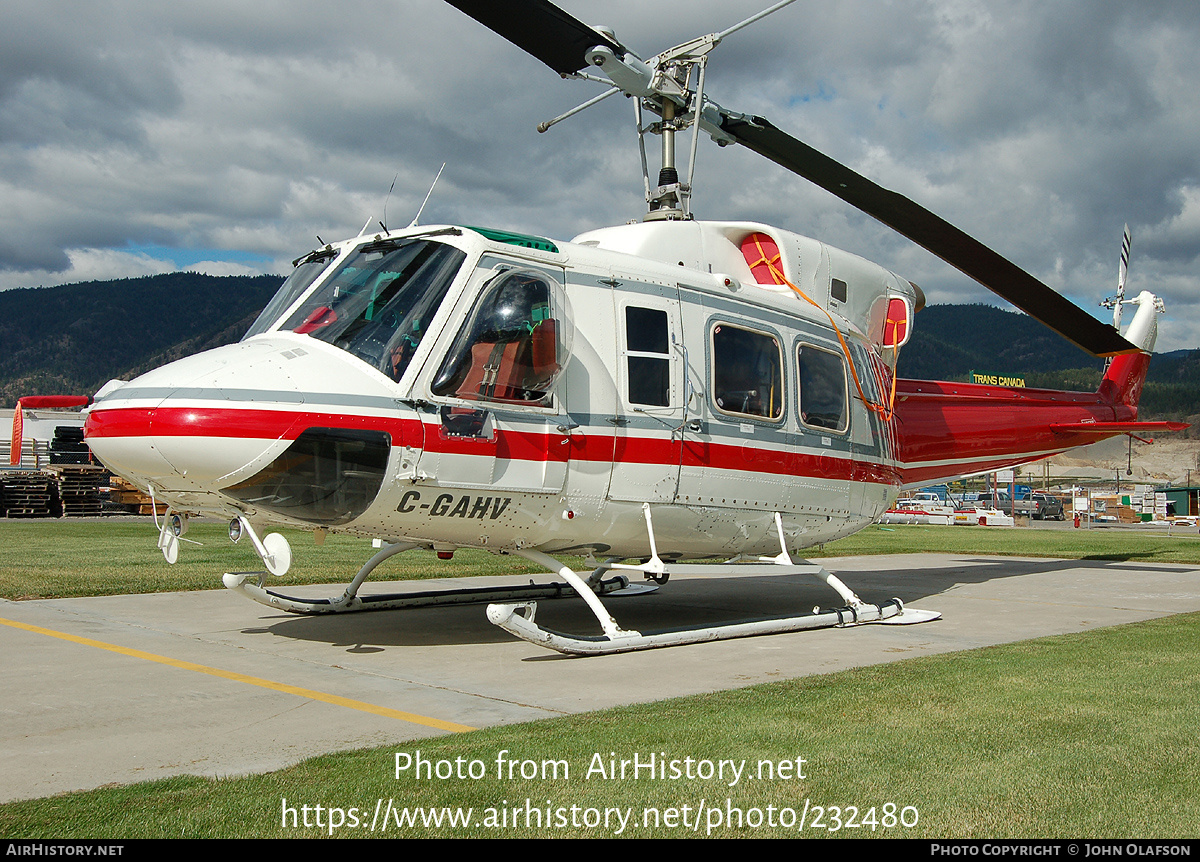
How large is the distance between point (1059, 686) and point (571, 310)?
457 centimetres

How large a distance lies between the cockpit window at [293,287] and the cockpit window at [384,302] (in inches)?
10.9

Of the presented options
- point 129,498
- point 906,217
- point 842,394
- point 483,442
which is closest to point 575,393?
point 483,442

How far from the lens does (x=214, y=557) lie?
1638 centimetres

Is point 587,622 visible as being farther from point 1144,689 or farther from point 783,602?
point 1144,689

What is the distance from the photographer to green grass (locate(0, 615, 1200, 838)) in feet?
11.5

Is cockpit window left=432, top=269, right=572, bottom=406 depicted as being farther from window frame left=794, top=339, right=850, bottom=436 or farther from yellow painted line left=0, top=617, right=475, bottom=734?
window frame left=794, top=339, right=850, bottom=436

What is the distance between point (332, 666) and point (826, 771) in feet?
13.6

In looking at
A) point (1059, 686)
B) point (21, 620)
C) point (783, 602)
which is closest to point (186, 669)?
point (21, 620)

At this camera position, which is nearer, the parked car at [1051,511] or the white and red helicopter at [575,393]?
the white and red helicopter at [575,393]

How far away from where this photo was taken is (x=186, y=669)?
684cm

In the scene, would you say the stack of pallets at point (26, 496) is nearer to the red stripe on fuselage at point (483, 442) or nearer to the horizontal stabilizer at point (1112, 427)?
the red stripe on fuselage at point (483, 442)

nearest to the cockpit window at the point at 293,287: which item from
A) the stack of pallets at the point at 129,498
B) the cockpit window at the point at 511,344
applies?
the cockpit window at the point at 511,344

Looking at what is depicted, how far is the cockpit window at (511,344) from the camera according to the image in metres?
7.05

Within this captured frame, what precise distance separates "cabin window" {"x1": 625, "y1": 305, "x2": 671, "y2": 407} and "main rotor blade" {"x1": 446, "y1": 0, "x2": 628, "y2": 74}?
2177 mm
